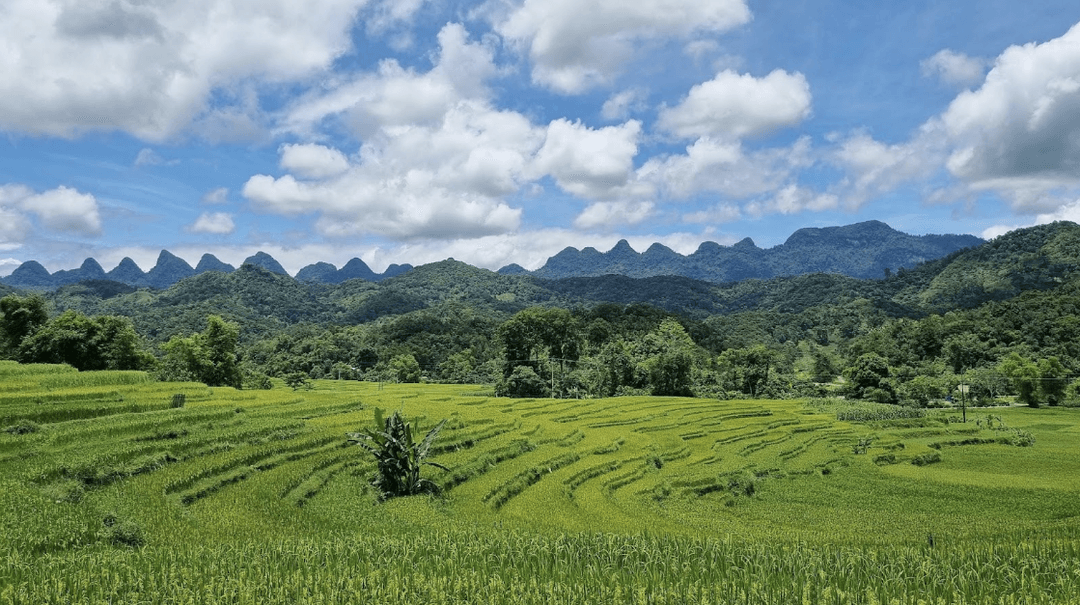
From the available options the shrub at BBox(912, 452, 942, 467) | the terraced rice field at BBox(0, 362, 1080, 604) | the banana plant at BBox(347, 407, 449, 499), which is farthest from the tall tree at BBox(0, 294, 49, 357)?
the shrub at BBox(912, 452, 942, 467)

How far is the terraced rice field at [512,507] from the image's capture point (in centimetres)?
640

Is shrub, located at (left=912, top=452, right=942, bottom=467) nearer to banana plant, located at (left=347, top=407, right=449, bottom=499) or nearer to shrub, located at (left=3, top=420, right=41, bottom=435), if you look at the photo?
banana plant, located at (left=347, top=407, right=449, bottom=499)

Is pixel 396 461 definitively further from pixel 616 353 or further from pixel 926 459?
pixel 616 353

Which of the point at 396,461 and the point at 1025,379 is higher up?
the point at 1025,379

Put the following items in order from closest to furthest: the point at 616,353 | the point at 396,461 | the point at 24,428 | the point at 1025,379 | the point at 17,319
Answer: the point at 396,461, the point at 24,428, the point at 17,319, the point at 1025,379, the point at 616,353

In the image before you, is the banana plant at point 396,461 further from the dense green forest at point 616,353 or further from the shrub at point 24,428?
the dense green forest at point 616,353

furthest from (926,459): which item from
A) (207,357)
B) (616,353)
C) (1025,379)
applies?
(207,357)

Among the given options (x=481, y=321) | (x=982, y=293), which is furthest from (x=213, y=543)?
(x=982, y=293)

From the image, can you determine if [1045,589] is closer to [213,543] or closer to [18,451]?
[213,543]

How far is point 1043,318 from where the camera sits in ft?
286

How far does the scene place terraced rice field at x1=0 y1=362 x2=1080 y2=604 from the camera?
21.0 ft

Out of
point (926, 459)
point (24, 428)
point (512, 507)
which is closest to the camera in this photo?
point (512, 507)

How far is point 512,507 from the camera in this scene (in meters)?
16.9

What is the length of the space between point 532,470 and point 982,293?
185 metres
